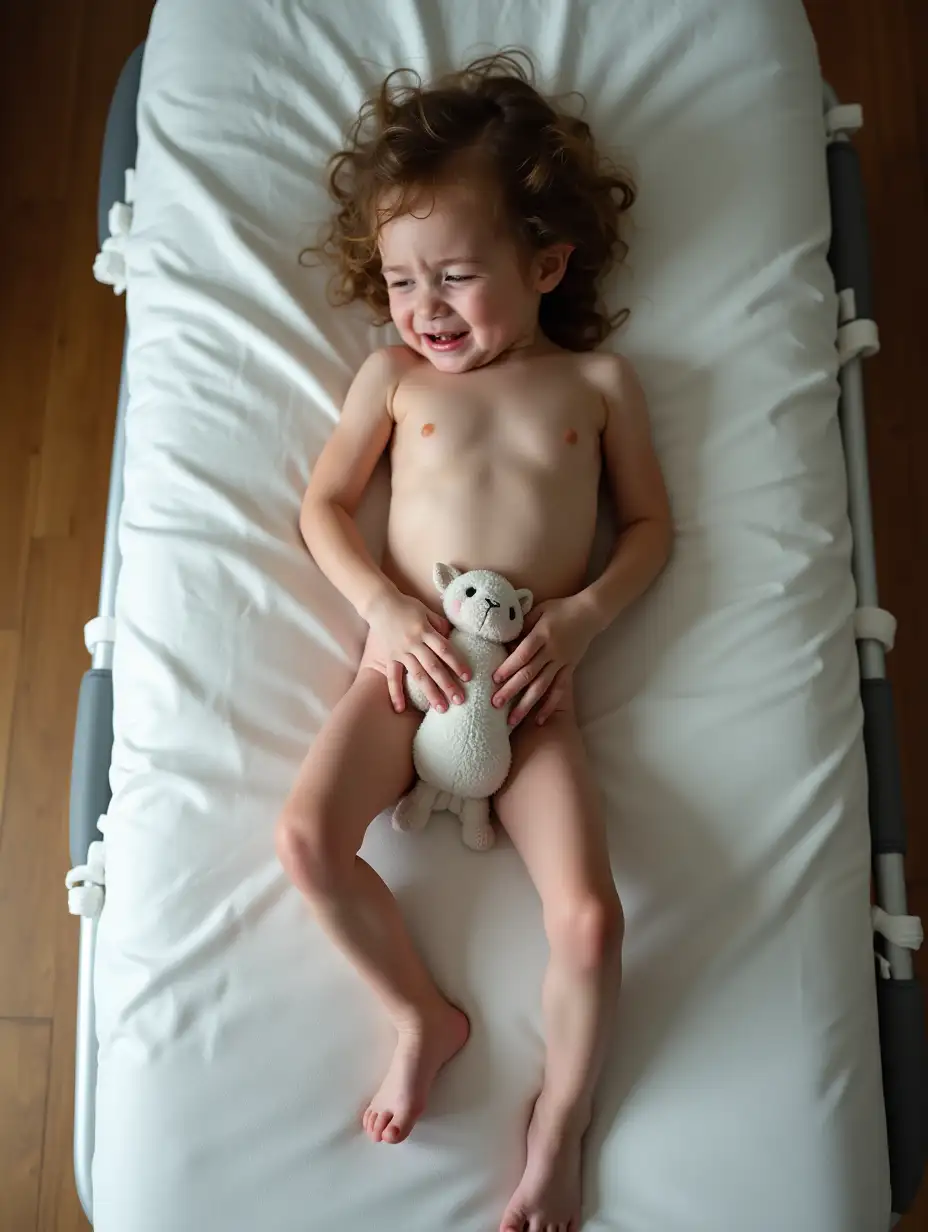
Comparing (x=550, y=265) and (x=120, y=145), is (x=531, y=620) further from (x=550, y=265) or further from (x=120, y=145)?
(x=120, y=145)

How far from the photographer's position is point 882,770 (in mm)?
1087

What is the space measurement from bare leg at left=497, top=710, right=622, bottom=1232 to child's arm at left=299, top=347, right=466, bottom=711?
171mm

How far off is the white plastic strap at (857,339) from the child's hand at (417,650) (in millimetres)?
572

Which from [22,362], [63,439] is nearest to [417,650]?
[63,439]

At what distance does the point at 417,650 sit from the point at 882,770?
0.49 metres

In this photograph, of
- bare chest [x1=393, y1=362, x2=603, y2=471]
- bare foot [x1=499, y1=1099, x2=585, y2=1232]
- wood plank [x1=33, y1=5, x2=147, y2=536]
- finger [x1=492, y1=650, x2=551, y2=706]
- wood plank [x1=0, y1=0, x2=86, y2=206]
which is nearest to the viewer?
bare foot [x1=499, y1=1099, x2=585, y2=1232]

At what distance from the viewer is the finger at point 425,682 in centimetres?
100

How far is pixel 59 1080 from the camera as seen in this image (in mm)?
1336

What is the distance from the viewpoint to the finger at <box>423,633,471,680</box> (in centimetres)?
100

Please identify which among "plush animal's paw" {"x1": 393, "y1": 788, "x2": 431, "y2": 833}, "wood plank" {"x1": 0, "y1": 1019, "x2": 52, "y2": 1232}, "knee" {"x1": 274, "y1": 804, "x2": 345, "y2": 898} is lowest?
"wood plank" {"x1": 0, "y1": 1019, "x2": 52, "y2": 1232}

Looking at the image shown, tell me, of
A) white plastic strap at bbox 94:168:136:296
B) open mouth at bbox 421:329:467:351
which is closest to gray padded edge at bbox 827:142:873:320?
open mouth at bbox 421:329:467:351

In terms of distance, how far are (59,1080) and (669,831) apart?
85 centimetres

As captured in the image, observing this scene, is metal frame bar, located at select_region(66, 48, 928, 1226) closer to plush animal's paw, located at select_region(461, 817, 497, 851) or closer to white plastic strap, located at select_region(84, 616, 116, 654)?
white plastic strap, located at select_region(84, 616, 116, 654)

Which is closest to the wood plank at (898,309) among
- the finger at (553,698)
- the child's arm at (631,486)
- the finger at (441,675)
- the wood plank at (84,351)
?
the child's arm at (631,486)
